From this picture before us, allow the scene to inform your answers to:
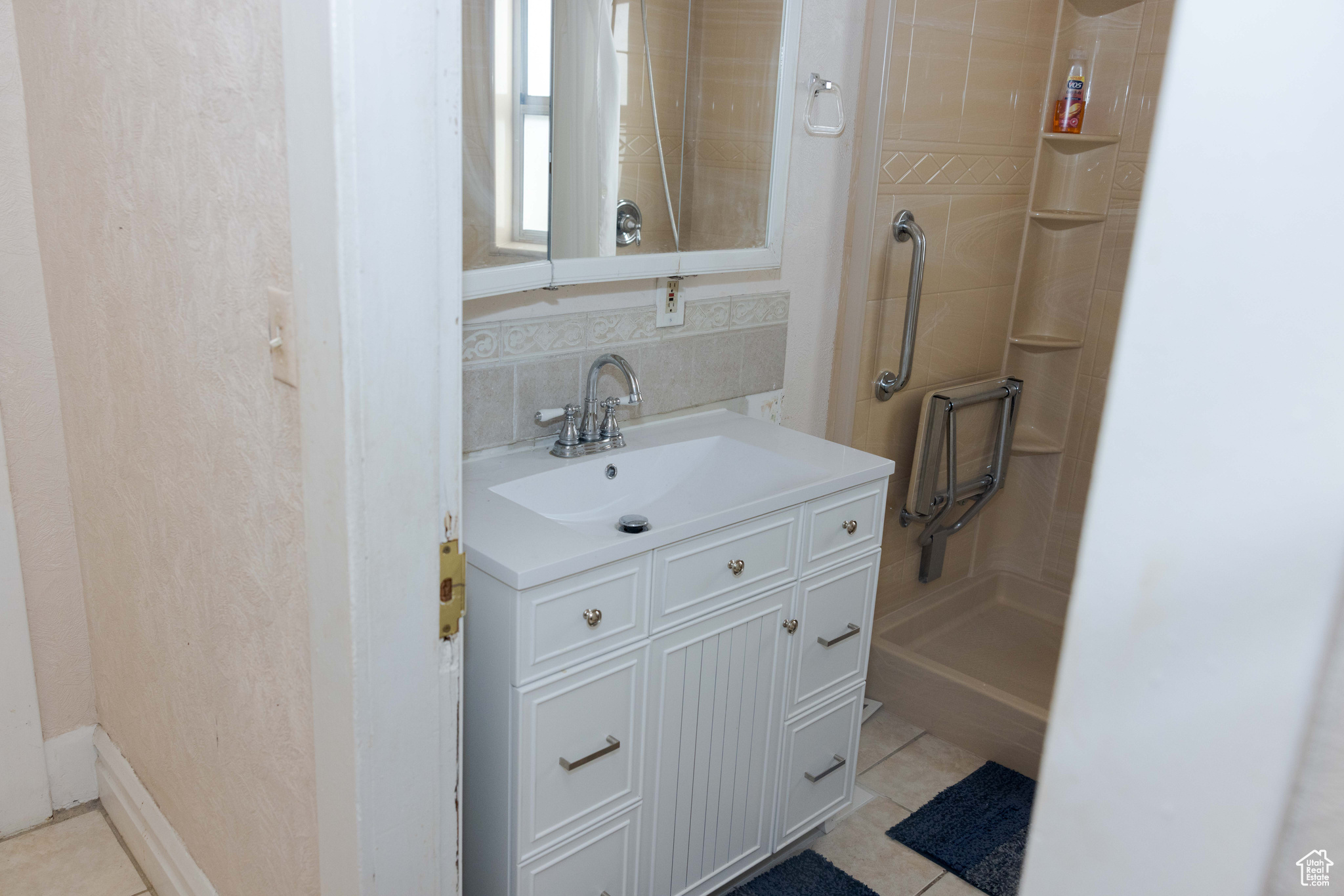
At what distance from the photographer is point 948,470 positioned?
8.54ft

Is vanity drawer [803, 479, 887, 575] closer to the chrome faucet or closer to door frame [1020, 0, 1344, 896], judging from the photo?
the chrome faucet

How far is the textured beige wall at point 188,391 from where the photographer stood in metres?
1.09

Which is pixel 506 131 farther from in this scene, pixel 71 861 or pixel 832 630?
pixel 71 861

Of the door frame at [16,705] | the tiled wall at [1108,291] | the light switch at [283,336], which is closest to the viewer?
the light switch at [283,336]

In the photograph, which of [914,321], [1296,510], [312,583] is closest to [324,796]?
[312,583]

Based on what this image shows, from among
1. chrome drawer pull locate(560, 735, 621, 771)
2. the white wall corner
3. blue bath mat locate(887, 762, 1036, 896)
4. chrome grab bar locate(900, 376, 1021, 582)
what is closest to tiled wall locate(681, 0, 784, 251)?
chrome grab bar locate(900, 376, 1021, 582)

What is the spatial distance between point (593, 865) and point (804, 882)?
582 millimetres

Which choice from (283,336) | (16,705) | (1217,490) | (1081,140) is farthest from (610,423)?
(1081,140)

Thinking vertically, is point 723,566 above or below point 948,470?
above

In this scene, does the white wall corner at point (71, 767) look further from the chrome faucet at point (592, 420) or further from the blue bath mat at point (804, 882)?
the blue bath mat at point (804, 882)

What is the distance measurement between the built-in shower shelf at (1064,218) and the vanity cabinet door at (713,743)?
1.63m

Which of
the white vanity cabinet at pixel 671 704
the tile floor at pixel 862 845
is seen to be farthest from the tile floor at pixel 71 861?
the white vanity cabinet at pixel 671 704

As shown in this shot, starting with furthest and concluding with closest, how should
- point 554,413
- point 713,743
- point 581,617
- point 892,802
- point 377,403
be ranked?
point 892,802, point 554,413, point 713,743, point 581,617, point 377,403

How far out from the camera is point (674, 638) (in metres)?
1.59
